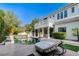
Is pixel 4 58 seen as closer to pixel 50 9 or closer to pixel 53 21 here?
pixel 50 9

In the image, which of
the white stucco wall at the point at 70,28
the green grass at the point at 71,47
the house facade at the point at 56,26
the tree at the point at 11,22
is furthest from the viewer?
the house facade at the point at 56,26

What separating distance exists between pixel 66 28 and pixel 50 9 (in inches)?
44.9

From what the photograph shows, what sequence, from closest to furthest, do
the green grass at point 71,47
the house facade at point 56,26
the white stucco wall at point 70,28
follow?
1. the green grass at point 71,47
2. the white stucco wall at point 70,28
3. the house facade at point 56,26

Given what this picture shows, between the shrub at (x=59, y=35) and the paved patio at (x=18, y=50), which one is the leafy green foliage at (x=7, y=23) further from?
the shrub at (x=59, y=35)

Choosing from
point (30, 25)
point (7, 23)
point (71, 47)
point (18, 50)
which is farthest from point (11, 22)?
point (71, 47)

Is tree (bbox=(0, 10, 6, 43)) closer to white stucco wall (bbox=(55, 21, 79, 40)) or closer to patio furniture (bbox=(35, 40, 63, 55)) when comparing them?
patio furniture (bbox=(35, 40, 63, 55))

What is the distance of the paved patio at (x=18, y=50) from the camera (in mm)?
4380

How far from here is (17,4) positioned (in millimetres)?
4605

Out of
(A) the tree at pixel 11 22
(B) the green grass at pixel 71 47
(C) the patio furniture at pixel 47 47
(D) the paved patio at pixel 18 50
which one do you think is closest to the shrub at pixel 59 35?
(B) the green grass at pixel 71 47

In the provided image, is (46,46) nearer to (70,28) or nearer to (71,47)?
(71,47)

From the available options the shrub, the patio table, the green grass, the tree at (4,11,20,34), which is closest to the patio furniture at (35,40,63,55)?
the patio table

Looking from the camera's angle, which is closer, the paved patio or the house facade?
the paved patio

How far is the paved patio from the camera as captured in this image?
172 inches

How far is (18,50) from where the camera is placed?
15.0ft
